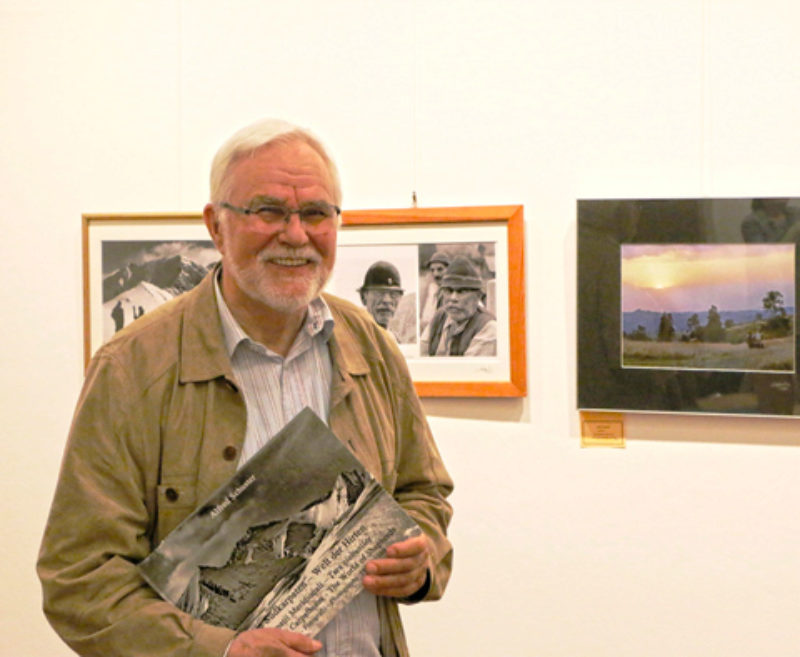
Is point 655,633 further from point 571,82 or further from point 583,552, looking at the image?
point 571,82

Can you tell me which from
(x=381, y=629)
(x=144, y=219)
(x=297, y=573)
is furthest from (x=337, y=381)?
(x=144, y=219)

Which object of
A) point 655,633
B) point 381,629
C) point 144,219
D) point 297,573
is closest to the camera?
point 297,573

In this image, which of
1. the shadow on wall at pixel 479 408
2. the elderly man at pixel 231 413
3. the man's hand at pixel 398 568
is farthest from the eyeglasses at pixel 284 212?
the shadow on wall at pixel 479 408

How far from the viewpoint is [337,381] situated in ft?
6.02

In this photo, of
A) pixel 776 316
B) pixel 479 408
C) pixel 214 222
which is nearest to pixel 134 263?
pixel 479 408

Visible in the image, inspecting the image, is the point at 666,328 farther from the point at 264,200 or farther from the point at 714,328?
the point at 264,200

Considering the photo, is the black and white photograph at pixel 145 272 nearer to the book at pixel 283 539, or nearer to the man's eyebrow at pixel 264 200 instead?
the man's eyebrow at pixel 264 200

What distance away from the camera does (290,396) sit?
1.80 m

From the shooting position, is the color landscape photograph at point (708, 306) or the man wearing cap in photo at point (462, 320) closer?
the color landscape photograph at point (708, 306)

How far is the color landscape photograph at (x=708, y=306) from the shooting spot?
9.39 feet

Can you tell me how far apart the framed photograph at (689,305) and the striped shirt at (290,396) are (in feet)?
4.42

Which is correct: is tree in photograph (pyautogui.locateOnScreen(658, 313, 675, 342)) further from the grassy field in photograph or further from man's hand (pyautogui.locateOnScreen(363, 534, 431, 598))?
man's hand (pyautogui.locateOnScreen(363, 534, 431, 598))

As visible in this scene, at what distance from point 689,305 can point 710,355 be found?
16 cm

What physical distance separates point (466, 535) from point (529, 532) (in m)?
0.20
